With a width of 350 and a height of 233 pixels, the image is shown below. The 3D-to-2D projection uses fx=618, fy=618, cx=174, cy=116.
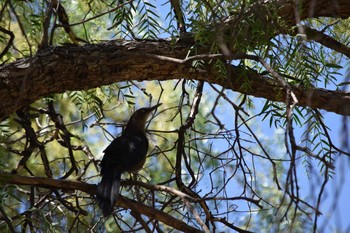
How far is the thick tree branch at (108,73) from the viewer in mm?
3037

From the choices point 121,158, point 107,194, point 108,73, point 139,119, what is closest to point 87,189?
point 107,194

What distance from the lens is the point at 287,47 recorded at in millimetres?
2615

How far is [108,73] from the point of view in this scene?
125 inches

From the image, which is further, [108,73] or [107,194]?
[107,194]

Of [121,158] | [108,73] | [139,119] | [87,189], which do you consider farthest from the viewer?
[139,119]

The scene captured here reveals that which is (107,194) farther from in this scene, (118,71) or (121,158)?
(121,158)

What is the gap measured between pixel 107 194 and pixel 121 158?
82cm

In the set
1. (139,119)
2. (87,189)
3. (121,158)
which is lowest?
(87,189)

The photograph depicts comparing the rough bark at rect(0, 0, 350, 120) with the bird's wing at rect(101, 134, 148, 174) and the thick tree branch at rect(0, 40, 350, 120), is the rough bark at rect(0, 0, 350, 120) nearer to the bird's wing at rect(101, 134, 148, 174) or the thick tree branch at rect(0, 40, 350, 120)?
the thick tree branch at rect(0, 40, 350, 120)

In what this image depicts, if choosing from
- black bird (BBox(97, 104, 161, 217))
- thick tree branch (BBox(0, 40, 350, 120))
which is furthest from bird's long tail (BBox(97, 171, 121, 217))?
thick tree branch (BBox(0, 40, 350, 120))

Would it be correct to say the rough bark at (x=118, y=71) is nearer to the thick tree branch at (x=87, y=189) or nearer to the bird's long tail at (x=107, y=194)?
the thick tree branch at (x=87, y=189)

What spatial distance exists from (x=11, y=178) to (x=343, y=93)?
1.78m

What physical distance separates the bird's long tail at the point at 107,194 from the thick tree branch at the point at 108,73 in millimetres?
590

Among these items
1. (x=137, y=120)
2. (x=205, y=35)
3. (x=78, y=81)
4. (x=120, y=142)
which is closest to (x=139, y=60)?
(x=78, y=81)
